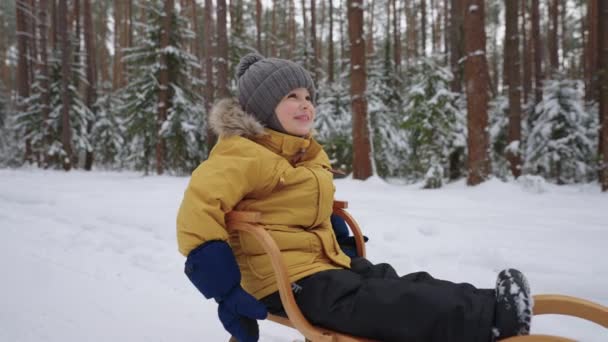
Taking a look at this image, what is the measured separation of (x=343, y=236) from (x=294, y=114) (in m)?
0.80

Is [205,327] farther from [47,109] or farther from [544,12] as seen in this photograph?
[544,12]

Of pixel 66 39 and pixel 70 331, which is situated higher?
pixel 66 39

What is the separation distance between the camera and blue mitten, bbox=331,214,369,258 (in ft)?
7.28

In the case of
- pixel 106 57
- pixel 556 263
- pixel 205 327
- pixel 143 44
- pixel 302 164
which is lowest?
pixel 205 327

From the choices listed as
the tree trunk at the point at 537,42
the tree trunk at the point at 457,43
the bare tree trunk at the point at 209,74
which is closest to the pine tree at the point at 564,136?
the tree trunk at the point at 457,43

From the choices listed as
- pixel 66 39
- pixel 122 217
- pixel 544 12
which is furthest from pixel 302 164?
pixel 544 12

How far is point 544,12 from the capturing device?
2583 centimetres

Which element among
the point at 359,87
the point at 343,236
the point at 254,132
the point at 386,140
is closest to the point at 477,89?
the point at 359,87

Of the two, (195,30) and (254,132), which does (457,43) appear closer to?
(254,132)

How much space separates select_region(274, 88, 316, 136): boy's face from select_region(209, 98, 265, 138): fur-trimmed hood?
0.14m

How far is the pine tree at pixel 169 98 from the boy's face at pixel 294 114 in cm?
1137

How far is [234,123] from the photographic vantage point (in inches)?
73.7

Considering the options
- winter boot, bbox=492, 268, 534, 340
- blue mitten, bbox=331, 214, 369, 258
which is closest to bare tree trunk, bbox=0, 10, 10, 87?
blue mitten, bbox=331, 214, 369, 258

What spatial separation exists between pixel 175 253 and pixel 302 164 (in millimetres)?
2590
